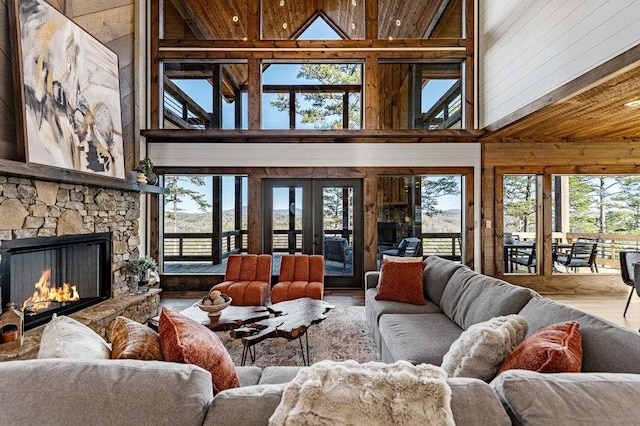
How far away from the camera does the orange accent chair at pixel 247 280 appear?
4086mm

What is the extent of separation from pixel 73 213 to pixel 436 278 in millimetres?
4023

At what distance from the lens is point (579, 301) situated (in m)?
4.99

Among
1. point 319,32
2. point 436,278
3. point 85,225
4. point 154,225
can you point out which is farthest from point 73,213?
point 319,32

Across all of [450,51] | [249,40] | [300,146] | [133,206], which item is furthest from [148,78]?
[450,51]

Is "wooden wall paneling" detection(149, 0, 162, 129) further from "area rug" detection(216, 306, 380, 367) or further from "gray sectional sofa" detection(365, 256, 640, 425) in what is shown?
"gray sectional sofa" detection(365, 256, 640, 425)

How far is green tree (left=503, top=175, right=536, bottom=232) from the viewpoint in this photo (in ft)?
18.6

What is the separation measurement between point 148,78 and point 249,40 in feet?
6.12

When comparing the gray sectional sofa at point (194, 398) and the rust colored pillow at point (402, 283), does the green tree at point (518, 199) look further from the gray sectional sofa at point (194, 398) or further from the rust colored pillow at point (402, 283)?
the gray sectional sofa at point (194, 398)

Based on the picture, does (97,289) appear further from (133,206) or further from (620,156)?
(620,156)

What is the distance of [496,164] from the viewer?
5.59 metres

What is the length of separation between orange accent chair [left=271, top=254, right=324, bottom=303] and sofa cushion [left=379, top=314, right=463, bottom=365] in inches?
58.7

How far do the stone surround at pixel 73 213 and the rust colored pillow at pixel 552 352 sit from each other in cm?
390

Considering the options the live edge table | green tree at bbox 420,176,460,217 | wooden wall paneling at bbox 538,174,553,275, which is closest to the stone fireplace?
the live edge table

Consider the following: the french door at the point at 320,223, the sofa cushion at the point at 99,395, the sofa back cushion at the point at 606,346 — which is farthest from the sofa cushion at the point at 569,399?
the french door at the point at 320,223
